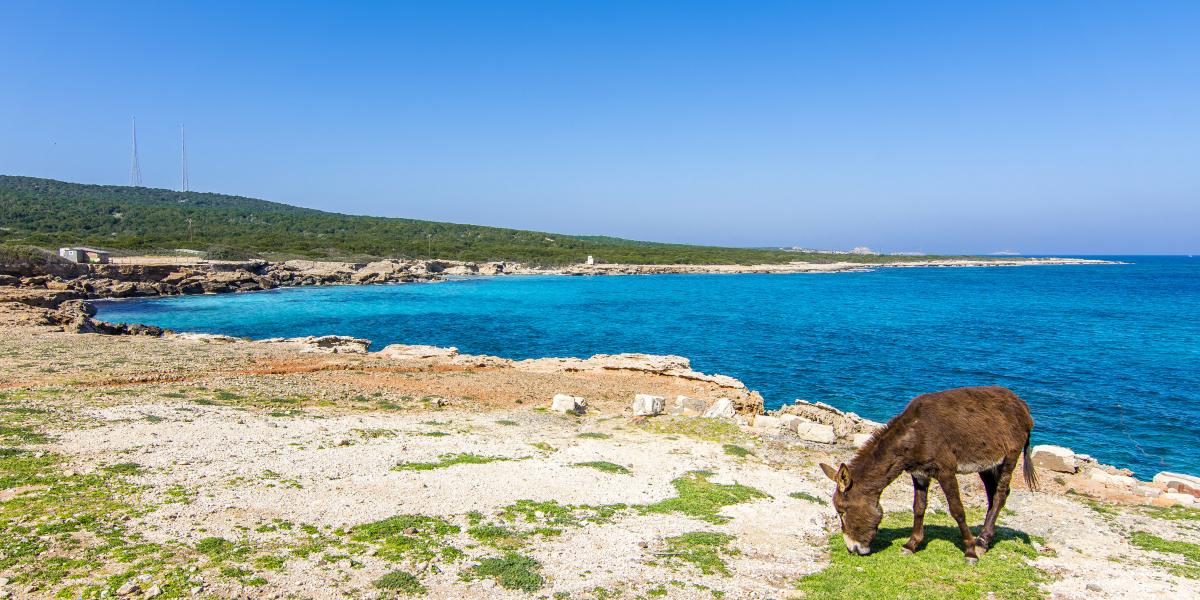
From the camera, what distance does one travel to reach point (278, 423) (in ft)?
55.1

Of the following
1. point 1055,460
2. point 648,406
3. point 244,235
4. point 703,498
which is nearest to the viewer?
point 703,498

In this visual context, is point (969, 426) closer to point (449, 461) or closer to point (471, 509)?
point (471, 509)

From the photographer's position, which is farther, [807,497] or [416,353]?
[416,353]

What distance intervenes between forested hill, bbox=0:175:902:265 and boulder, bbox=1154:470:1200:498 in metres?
112

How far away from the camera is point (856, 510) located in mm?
9016

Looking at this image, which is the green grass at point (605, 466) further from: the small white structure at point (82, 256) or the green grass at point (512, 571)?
the small white structure at point (82, 256)

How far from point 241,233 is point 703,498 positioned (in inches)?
5948

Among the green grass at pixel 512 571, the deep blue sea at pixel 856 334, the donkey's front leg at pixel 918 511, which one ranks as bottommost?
the deep blue sea at pixel 856 334

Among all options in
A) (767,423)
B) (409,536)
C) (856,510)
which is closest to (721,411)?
(767,423)

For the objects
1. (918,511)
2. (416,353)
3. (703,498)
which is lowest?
(416,353)

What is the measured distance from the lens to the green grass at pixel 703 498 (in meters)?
11.5

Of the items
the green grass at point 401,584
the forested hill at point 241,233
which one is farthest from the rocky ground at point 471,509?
the forested hill at point 241,233

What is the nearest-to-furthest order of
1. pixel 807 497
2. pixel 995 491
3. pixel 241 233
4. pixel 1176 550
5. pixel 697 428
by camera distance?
pixel 995 491, pixel 1176 550, pixel 807 497, pixel 697 428, pixel 241 233

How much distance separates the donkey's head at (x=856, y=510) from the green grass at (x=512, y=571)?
4.41 meters
